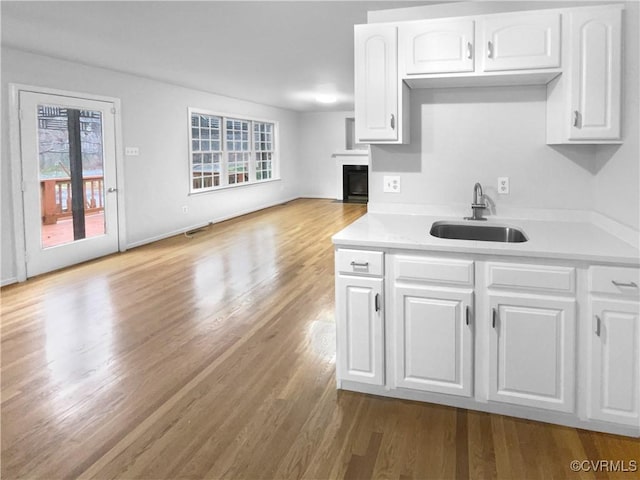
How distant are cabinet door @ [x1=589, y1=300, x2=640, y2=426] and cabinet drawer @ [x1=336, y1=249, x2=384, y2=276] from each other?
3.16ft

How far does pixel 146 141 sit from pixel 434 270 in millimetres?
5800

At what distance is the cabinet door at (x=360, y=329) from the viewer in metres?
2.45

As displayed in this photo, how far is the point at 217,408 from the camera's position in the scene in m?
2.48

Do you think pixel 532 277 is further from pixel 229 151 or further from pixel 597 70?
pixel 229 151

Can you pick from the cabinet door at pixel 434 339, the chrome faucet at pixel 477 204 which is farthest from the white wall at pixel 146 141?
the chrome faucet at pixel 477 204

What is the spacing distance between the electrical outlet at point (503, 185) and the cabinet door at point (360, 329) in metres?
1.10

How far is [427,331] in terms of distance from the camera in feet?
7.80

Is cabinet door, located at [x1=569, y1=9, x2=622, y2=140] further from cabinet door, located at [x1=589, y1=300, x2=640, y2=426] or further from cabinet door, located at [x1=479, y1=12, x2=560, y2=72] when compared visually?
cabinet door, located at [x1=589, y1=300, x2=640, y2=426]

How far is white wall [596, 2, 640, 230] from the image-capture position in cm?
225

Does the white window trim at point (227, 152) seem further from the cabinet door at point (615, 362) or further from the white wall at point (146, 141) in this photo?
the cabinet door at point (615, 362)

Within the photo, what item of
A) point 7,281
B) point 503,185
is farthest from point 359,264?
point 7,281

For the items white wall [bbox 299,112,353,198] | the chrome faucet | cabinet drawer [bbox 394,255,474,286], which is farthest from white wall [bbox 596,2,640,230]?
white wall [bbox 299,112,353,198]

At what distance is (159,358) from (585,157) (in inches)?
113

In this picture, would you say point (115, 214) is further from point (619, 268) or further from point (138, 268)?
point (619, 268)
